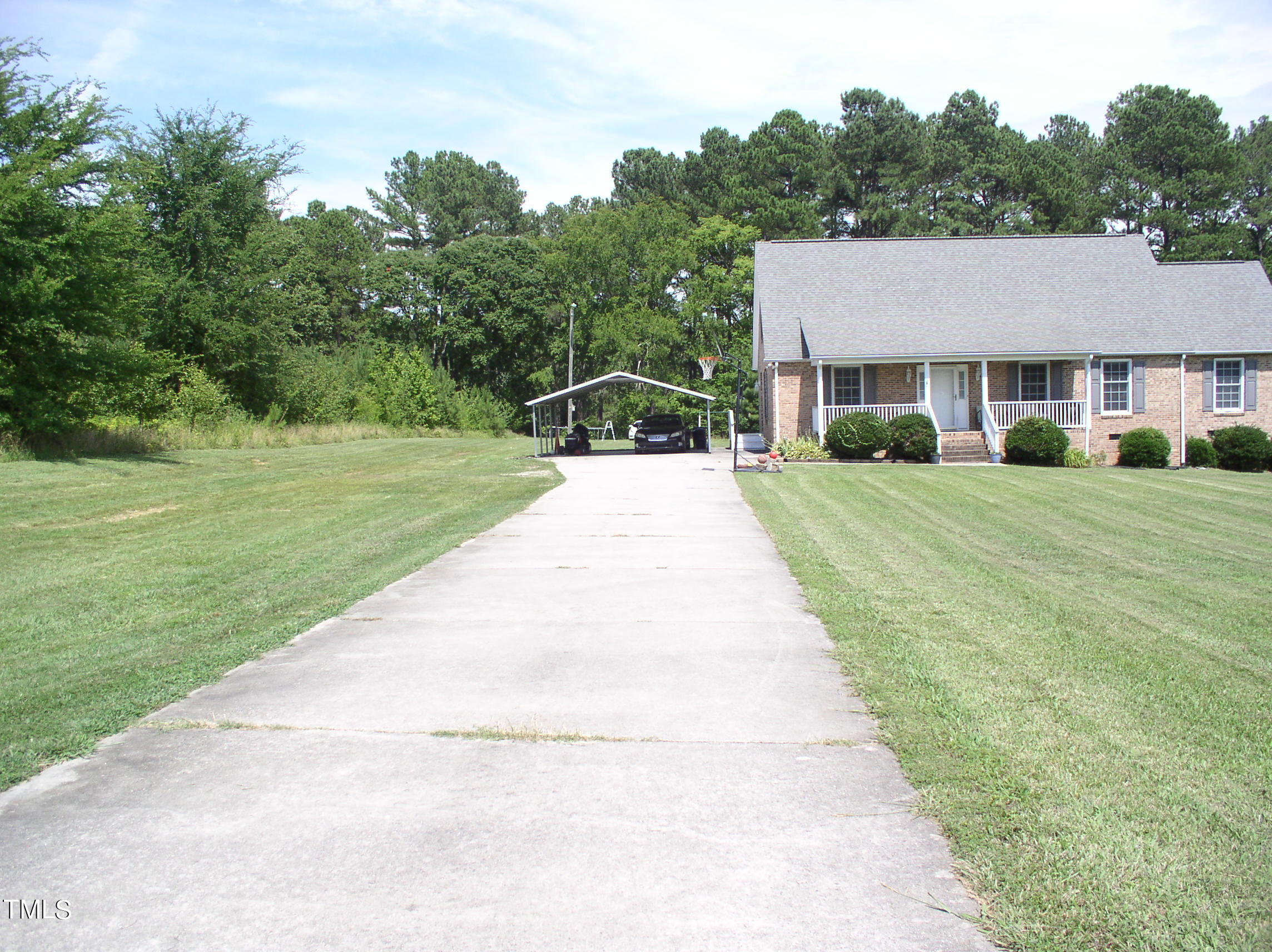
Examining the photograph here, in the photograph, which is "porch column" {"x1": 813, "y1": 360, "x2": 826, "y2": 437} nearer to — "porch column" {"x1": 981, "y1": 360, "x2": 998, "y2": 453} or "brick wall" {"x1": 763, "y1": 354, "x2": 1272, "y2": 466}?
"brick wall" {"x1": 763, "y1": 354, "x2": 1272, "y2": 466}

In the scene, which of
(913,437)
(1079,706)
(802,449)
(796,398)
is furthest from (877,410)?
(1079,706)

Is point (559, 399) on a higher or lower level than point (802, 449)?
higher

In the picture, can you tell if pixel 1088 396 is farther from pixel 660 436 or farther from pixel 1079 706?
pixel 1079 706

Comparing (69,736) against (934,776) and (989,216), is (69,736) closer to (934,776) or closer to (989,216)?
(934,776)

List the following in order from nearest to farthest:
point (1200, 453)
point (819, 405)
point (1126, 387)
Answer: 1. point (1200, 453)
2. point (819, 405)
3. point (1126, 387)

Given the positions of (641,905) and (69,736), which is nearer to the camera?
(641,905)

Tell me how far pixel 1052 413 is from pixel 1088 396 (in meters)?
1.07

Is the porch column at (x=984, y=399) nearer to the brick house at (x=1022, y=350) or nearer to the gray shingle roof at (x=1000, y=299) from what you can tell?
the brick house at (x=1022, y=350)

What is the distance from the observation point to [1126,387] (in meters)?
28.6

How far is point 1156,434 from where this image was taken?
26.5 metres

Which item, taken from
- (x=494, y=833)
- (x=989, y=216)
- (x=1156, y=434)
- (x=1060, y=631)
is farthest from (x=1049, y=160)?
(x=494, y=833)

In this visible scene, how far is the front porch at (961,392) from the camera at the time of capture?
27.8m

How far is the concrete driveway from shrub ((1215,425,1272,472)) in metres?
25.9

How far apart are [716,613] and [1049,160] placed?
5610cm
